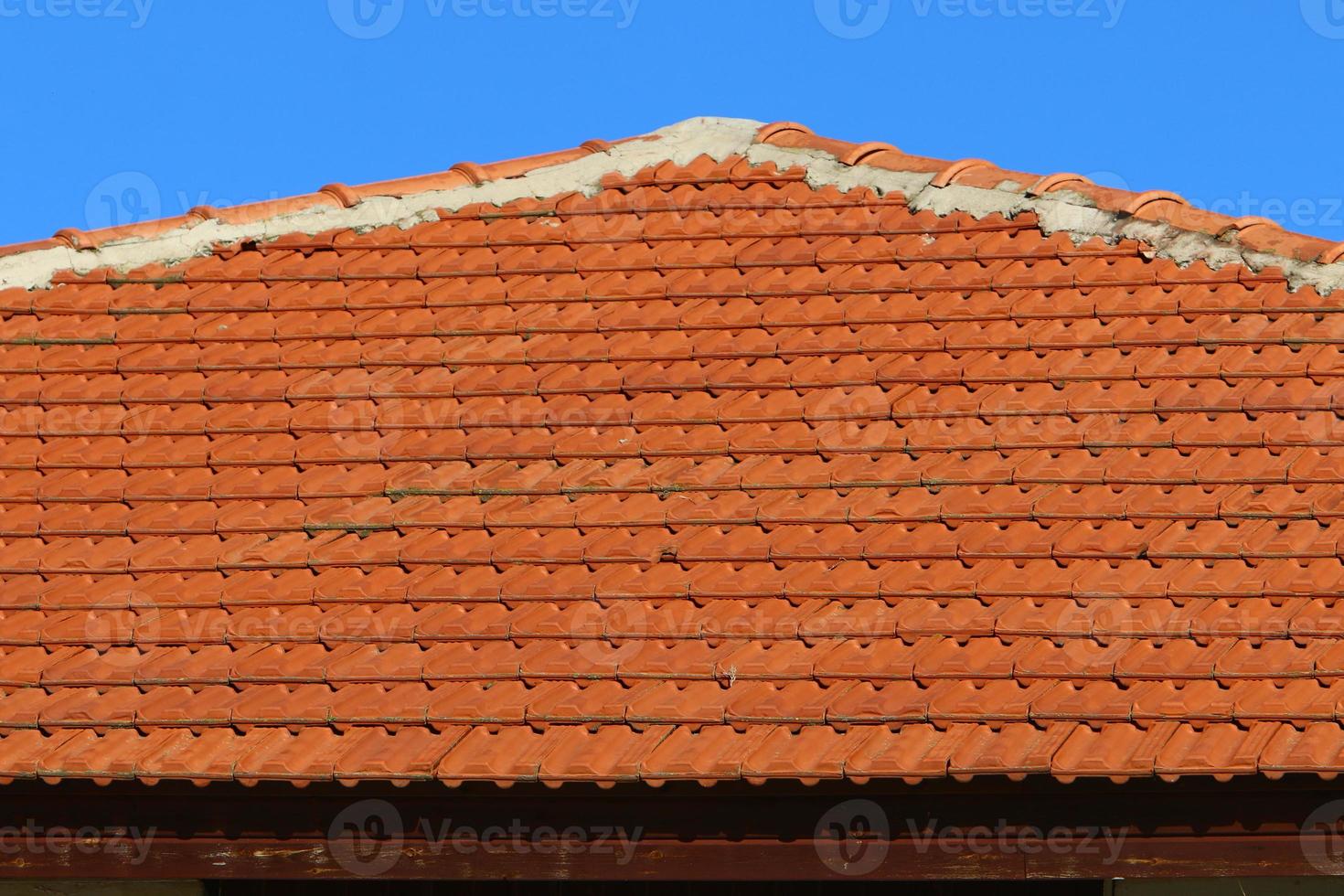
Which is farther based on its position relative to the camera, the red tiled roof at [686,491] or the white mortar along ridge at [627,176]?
the white mortar along ridge at [627,176]

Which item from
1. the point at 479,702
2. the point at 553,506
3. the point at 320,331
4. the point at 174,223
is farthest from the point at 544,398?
the point at 174,223

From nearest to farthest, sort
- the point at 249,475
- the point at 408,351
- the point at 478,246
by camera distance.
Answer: the point at 249,475
the point at 408,351
the point at 478,246

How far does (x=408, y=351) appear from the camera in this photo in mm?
8000

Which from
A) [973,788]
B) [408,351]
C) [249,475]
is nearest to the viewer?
[973,788]

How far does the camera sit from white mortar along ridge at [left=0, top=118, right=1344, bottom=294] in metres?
8.19

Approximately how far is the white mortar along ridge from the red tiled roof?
1.6 inches

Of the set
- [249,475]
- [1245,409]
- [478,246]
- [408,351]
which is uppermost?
[478,246]

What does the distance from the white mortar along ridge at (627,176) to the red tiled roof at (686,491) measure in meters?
0.04

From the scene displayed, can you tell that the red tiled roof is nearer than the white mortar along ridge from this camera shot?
Yes

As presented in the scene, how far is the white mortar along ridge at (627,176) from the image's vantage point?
8188mm

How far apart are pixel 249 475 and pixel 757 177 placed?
3.15 m

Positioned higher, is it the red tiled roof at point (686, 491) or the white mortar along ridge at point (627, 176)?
the white mortar along ridge at point (627, 176)

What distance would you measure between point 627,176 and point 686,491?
2.73m

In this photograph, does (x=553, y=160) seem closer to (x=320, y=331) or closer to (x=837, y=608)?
(x=320, y=331)
